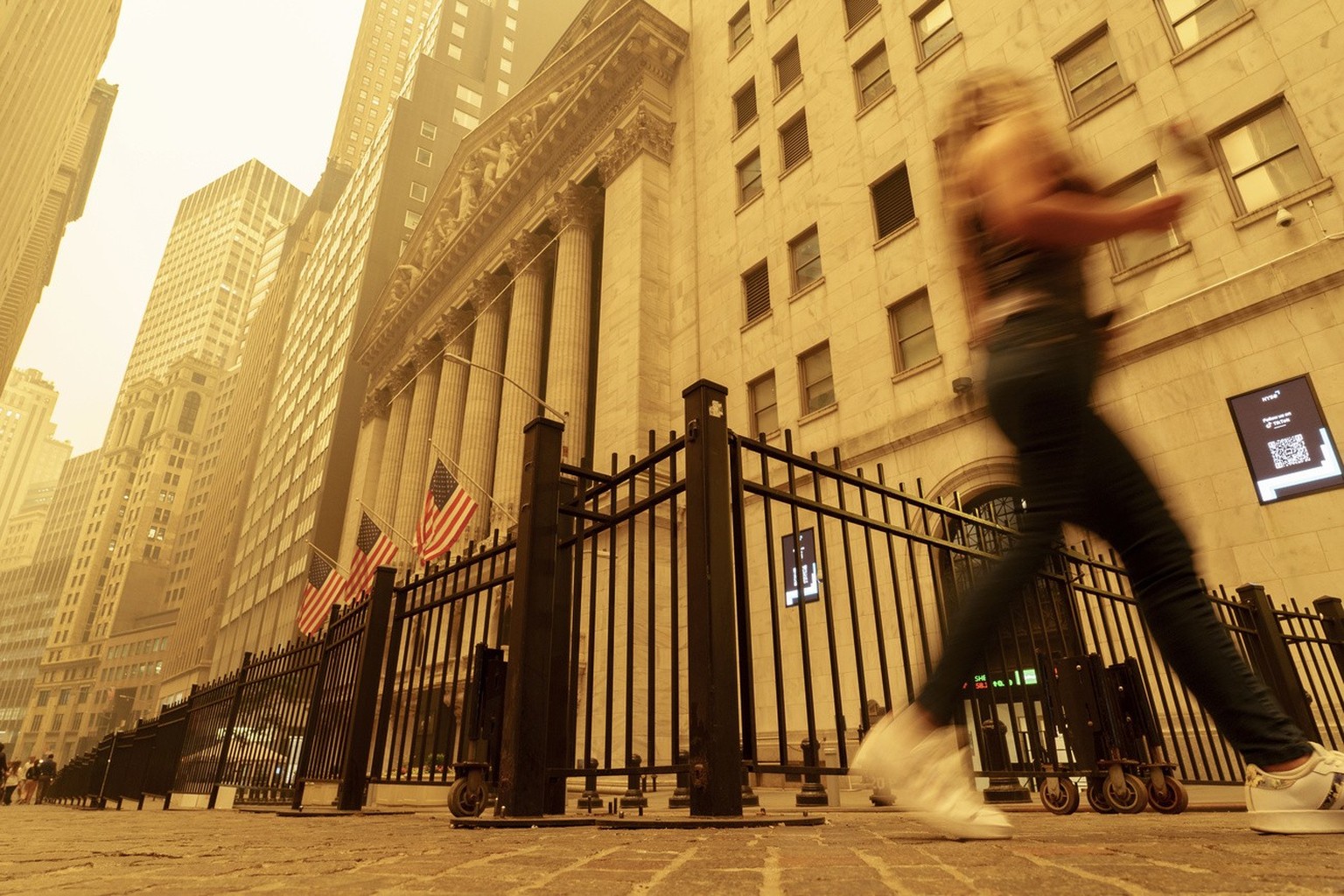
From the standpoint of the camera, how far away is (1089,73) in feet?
45.2

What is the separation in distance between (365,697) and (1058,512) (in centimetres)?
550

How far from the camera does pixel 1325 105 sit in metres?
10.5

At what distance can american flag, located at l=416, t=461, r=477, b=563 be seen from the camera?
15.7 meters

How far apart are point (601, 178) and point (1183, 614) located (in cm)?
2686

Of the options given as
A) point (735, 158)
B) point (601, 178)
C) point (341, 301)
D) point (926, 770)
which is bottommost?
point (926, 770)

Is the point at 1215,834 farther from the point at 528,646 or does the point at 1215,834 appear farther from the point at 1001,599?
the point at 528,646

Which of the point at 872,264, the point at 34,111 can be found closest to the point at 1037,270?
the point at 872,264

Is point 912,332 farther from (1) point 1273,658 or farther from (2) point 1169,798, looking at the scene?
(2) point 1169,798

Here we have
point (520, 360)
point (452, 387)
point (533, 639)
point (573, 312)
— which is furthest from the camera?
point (452, 387)

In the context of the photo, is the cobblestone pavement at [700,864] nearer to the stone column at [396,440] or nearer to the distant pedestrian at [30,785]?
the distant pedestrian at [30,785]

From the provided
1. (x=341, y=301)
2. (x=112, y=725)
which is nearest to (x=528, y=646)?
(x=341, y=301)

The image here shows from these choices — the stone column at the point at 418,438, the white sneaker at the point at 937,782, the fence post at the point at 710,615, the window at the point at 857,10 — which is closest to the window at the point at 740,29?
the window at the point at 857,10

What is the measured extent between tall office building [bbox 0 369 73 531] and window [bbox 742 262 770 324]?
225713 millimetres

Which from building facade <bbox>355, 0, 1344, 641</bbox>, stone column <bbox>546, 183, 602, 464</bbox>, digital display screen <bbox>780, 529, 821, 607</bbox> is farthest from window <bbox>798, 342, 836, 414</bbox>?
stone column <bbox>546, 183, 602, 464</bbox>
